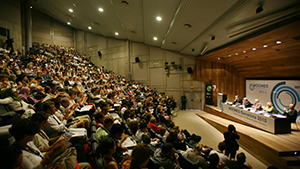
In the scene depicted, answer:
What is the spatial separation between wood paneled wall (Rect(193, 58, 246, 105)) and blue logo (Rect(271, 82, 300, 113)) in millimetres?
1604

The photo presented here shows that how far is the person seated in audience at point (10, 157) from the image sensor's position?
75 cm

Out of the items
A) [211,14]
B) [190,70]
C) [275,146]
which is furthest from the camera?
[190,70]

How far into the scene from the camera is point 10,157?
2.53 ft

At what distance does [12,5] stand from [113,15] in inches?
238

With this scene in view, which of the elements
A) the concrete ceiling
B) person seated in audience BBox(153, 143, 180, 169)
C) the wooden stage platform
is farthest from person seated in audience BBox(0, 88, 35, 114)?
the wooden stage platform

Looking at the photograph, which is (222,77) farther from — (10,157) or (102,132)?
(10,157)

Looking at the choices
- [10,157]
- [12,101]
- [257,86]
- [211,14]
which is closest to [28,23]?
[12,101]

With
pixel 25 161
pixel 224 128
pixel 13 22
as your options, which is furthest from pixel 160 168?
pixel 13 22

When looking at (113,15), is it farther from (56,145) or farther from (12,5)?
(56,145)

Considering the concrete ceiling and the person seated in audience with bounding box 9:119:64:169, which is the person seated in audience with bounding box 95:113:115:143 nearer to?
the person seated in audience with bounding box 9:119:64:169

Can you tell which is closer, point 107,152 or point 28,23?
point 107,152

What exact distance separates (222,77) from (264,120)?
420 centimetres

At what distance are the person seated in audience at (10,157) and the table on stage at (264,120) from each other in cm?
574

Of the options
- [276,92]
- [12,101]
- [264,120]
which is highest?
[12,101]
